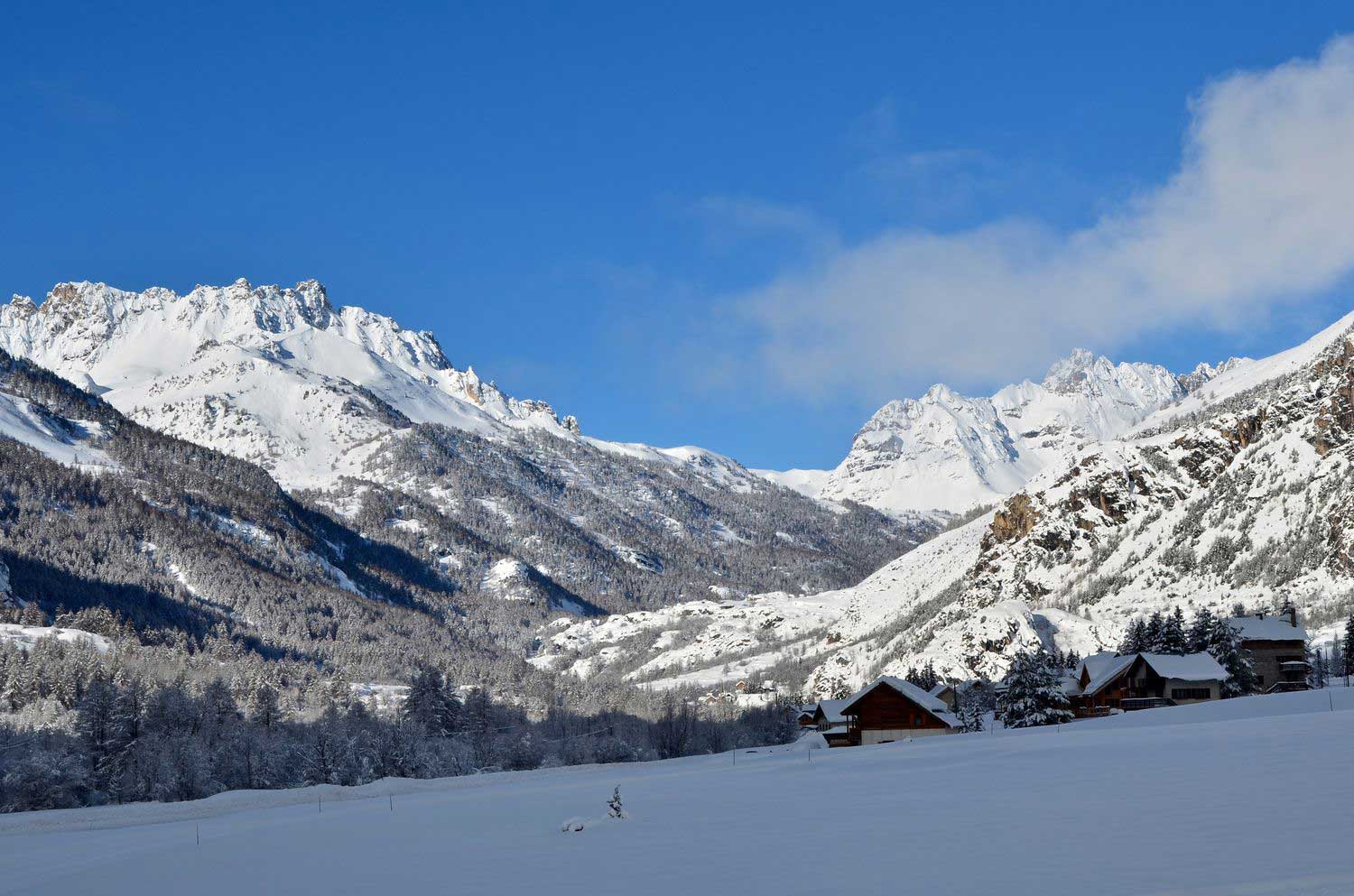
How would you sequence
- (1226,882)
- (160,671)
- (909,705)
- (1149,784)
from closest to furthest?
(1226,882) < (1149,784) < (909,705) < (160,671)

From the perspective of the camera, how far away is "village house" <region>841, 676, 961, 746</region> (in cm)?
9638

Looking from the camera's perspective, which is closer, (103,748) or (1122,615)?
(103,748)

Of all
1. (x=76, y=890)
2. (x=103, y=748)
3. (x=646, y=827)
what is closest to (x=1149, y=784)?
(x=646, y=827)

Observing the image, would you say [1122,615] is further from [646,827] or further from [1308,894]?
[1308,894]

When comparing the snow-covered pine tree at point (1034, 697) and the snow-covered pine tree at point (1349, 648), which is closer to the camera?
the snow-covered pine tree at point (1034, 697)

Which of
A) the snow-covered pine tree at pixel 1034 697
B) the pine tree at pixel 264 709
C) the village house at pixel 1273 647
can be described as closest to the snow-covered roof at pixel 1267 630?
the village house at pixel 1273 647

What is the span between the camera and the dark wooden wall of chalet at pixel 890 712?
96.8m

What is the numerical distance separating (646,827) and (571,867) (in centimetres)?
791

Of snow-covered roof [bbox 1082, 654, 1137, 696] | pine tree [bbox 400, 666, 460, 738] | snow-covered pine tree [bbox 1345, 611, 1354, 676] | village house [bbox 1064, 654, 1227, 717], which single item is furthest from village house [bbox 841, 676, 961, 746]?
pine tree [bbox 400, 666, 460, 738]

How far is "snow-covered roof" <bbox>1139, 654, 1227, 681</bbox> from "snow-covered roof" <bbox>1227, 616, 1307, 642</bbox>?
1825cm

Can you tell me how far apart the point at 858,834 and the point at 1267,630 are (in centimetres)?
10071

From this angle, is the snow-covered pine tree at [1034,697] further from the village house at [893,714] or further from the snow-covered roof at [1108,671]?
the snow-covered roof at [1108,671]

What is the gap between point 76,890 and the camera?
33.3 meters

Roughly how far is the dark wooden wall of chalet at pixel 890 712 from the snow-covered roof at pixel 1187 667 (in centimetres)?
1904
